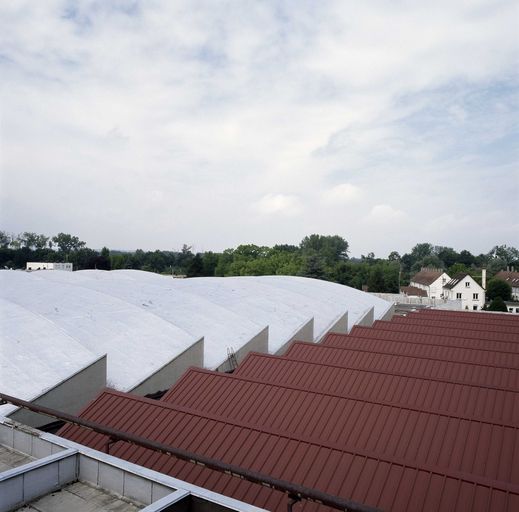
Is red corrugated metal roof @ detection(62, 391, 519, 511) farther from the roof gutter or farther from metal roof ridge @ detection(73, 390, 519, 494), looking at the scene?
the roof gutter

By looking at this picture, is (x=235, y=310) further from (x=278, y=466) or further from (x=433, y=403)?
(x=278, y=466)

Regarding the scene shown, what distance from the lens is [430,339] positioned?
20422mm

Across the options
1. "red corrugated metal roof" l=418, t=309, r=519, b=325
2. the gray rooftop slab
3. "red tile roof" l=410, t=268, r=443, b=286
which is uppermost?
"red tile roof" l=410, t=268, r=443, b=286

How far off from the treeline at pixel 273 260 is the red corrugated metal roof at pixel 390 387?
183ft

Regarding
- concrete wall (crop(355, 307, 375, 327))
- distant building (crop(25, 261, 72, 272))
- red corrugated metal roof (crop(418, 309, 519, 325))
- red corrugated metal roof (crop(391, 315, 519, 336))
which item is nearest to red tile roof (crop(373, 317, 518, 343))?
red corrugated metal roof (crop(391, 315, 519, 336))

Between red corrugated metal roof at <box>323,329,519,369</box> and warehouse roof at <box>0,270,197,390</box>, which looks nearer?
warehouse roof at <box>0,270,197,390</box>

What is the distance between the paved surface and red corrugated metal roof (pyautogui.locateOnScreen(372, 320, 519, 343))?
18330 mm

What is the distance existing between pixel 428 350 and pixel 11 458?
15257 millimetres

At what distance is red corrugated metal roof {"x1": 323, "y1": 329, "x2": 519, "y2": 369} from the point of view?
16719 millimetres

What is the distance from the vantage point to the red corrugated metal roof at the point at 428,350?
1672 centimetres

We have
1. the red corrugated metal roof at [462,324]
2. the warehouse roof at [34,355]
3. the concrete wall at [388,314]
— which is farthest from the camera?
the concrete wall at [388,314]

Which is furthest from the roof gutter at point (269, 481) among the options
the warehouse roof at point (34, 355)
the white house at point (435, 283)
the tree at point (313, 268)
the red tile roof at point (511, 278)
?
the red tile roof at point (511, 278)

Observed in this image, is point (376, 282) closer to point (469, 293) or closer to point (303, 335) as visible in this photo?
point (469, 293)

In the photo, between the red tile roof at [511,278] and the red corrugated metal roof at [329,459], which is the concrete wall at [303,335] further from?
the red tile roof at [511,278]
